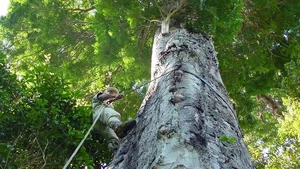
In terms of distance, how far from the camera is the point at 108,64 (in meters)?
8.07

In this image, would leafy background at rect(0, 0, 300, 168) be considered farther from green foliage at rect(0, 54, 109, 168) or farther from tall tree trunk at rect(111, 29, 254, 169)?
tall tree trunk at rect(111, 29, 254, 169)

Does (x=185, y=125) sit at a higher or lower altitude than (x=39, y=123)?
lower

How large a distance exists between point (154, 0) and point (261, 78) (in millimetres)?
3449

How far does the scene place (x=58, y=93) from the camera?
376 cm

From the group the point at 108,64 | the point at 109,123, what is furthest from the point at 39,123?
the point at 108,64

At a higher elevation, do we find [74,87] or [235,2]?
[74,87]

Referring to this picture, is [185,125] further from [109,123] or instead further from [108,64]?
[108,64]

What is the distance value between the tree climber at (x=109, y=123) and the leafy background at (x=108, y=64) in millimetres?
136

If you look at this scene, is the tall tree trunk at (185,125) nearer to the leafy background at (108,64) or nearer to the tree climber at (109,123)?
the tree climber at (109,123)

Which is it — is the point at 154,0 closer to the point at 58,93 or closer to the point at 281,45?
the point at 58,93

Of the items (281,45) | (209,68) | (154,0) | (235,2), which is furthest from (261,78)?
(209,68)

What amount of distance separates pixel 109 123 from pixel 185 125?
1.75m

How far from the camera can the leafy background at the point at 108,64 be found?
351 cm

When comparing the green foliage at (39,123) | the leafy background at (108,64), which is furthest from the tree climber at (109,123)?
the green foliage at (39,123)
